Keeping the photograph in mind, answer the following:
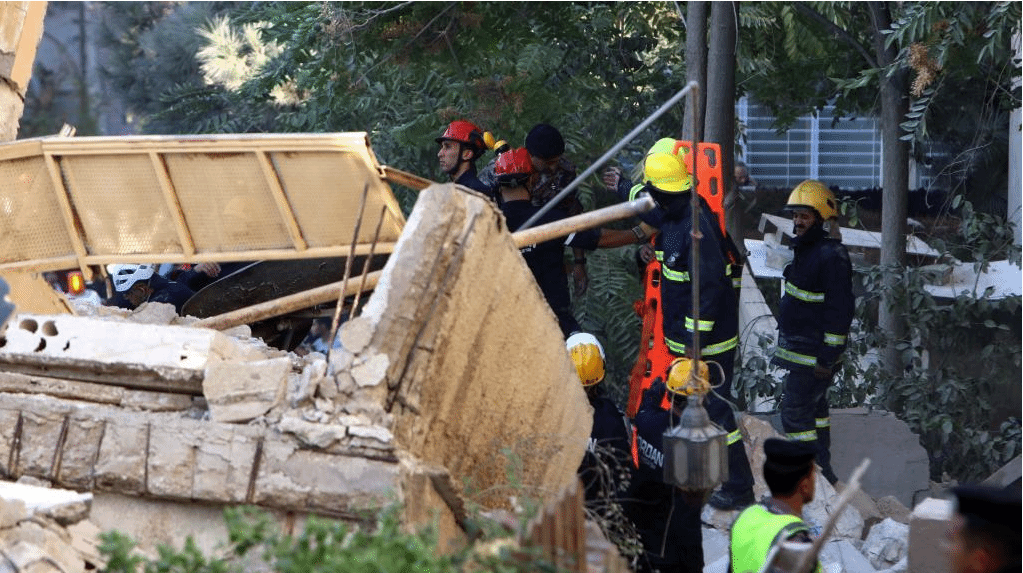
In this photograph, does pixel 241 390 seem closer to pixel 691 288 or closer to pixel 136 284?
pixel 691 288

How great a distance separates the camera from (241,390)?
4.98m

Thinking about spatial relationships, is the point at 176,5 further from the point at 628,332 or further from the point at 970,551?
the point at 970,551

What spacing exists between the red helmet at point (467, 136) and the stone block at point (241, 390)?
4.20 metres

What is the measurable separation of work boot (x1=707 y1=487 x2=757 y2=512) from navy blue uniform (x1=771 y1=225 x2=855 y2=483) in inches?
28.2

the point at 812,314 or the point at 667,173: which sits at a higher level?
the point at 667,173

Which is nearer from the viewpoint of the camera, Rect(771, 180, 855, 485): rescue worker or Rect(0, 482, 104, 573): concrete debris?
Rect(0, 482, 104, 573): concrete debris

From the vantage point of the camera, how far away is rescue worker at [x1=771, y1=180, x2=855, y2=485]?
827 cm

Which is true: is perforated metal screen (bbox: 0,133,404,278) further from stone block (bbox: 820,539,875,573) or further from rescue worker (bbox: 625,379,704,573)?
stone block (bbox: 820,539,875,573)

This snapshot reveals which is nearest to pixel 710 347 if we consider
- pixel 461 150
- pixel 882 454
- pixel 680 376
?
pixel 680 376

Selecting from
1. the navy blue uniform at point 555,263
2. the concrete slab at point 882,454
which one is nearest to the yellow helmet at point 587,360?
the navy blue uniform at point 555,263

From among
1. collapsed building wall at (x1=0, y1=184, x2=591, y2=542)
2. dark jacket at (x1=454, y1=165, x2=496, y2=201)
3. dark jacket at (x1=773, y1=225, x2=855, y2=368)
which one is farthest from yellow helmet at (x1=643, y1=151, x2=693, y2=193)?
collapsed building wall at (x1=0, y1=184, x2=591, y2=542)

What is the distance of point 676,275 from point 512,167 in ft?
4.92

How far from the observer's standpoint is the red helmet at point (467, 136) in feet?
29.5

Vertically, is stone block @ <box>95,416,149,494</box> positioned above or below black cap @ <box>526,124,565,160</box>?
below
